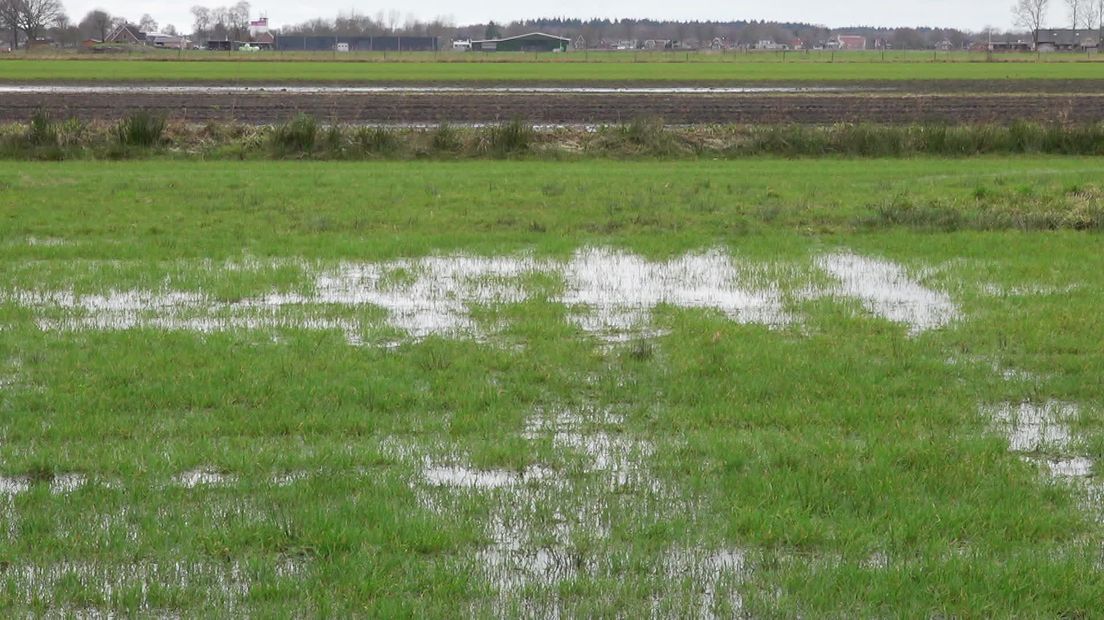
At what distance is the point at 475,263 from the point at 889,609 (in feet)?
35.8

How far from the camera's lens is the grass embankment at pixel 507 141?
31.3 metres

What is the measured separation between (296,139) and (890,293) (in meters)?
21.0

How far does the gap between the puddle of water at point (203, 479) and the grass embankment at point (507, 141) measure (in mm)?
24188

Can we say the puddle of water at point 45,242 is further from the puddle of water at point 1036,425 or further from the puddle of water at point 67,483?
the puddle of water at point 1036,425

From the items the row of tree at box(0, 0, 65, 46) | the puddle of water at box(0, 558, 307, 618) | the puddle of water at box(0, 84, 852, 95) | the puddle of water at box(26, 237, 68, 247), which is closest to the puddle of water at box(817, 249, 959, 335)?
the puddle of water at box(0, 558, 307, 618)

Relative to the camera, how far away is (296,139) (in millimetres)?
31812

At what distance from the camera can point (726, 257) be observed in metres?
16.7

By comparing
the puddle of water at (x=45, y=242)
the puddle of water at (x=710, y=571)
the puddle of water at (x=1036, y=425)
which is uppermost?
the puddle of water at (x=45, y=242)

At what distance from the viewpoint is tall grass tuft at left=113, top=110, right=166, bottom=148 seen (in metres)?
31.5

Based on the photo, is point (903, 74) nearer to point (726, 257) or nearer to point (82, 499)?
point (726, 257)

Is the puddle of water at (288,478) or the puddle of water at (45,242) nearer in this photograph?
the puddle of water at (288,478)

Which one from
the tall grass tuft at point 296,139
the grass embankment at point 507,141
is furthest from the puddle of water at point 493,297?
the tall grass tuft at point 296,139

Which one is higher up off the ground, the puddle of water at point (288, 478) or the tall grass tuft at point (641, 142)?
the tall grass tuft at point (641, 142)

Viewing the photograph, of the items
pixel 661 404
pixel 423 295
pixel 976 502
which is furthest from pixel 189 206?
pixel 976 502
